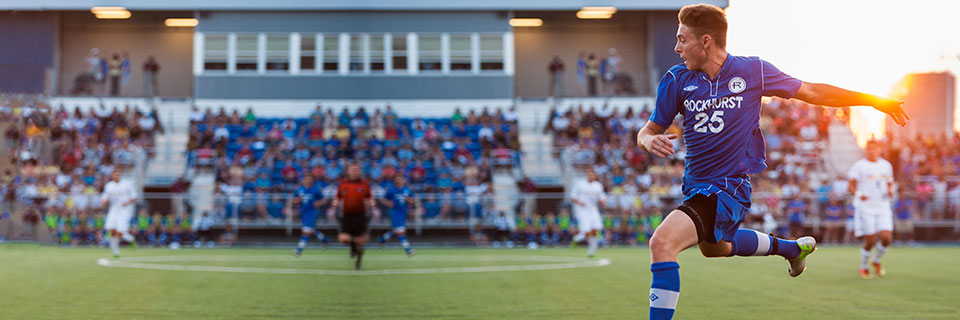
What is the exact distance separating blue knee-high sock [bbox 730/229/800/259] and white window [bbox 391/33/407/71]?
3318 centimetres

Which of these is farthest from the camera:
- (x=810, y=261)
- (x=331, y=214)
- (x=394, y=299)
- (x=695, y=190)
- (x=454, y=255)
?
(x=331, y=214)

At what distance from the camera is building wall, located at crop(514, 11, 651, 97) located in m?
42.1

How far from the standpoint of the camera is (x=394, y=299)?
1117 cm

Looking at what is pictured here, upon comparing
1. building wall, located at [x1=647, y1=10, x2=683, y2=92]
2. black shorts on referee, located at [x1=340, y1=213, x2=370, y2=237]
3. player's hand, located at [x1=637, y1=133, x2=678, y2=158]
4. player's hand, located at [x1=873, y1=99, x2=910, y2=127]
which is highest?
building wall, located at [x1=647, y1=10, x2=683, y2=92]

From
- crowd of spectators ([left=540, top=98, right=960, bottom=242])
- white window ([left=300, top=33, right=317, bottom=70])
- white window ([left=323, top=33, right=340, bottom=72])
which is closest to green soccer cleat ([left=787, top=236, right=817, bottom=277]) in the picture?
crowd of spectators ([left=540, top=98, right=960, bottom=242])

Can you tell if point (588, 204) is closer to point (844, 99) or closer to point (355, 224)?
point (355, 224)

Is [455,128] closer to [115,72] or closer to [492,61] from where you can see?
[492,61]

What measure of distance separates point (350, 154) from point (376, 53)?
1033cm

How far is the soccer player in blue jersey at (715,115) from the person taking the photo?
20.3ft

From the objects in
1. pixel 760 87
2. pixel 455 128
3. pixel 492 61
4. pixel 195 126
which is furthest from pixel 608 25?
pixel 760 87

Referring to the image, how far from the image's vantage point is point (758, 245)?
267 inches

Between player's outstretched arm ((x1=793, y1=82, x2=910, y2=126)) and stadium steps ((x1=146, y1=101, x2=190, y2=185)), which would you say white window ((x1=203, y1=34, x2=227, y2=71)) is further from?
player's outstretched arm ((x1=793, y1=82, x2=910, y2=126))

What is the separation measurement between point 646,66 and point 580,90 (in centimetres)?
304

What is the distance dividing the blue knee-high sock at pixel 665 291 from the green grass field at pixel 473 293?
10.8 feet
